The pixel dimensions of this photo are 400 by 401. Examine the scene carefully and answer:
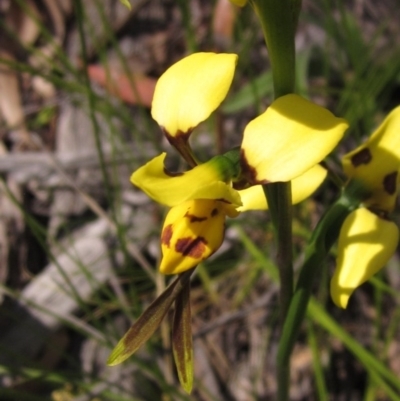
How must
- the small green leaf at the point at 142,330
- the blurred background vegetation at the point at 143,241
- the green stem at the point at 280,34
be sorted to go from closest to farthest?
the green stem at the point at 280,34
the small green leaf at the point at 142,330
the blurred background vegetation at the point at 143,241

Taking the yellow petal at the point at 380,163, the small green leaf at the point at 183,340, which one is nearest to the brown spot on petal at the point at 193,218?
the small green leaf at the point at 183,340

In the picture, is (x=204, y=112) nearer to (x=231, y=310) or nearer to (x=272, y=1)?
(x=272, y=1)

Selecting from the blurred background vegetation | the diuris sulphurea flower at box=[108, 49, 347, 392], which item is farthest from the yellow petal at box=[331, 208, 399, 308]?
the blurred background vegetation

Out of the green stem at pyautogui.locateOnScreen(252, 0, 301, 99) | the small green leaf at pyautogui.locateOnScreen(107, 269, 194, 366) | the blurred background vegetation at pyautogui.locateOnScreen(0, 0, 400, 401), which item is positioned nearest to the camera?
the green stem at pyautogui.locateOnScreen(252, 0, 301, 99)

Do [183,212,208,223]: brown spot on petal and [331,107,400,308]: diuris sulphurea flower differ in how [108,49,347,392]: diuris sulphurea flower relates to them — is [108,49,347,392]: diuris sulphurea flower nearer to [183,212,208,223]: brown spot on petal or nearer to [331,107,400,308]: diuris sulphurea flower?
[183,212,208,223]: brown spot on petal

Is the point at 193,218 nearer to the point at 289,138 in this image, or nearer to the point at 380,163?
the point at 289,138

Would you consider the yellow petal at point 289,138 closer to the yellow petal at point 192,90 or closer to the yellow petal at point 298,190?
the yellow petal at point 192,90

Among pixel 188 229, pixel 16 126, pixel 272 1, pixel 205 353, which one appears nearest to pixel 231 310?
pixel 205 353
